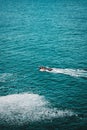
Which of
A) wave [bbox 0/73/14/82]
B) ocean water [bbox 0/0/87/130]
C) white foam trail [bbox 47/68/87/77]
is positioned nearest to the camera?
ocean water [bbox 0/0/87/130]

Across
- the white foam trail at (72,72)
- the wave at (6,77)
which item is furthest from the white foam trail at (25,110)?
the white foam trail at (72,72)

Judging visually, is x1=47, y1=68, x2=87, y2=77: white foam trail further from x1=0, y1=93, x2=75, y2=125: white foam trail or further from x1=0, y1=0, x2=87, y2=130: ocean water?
x1=0, y1=93, x2=75, y2=125: white foam trail

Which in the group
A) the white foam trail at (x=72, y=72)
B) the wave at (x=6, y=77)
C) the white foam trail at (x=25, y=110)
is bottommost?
the white foam trail at (x=25, y=110)

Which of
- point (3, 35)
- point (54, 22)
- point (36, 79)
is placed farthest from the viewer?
point (54, 22)

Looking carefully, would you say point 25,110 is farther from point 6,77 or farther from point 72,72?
point 72,72

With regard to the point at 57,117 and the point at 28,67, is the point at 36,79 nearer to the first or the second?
the point at 28,67

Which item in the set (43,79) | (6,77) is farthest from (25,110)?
(6,77)

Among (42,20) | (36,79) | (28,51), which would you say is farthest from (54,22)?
(36,79)

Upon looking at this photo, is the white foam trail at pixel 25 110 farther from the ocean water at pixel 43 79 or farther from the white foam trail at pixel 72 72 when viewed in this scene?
the white foam trail at pixel 72 72

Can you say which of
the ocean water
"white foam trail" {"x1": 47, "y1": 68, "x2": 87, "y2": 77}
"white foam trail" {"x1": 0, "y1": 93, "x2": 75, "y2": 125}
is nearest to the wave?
the ocean water
